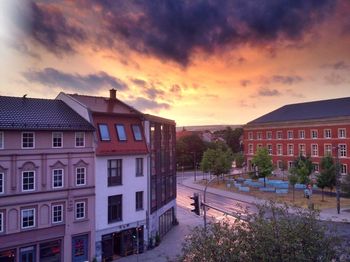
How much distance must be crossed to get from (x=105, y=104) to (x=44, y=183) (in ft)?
36.7

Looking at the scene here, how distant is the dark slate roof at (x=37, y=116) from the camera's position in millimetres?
26047

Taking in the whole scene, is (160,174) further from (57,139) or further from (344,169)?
(344,169)

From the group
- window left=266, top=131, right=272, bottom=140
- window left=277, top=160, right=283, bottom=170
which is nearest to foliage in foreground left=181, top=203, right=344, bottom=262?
window left=277, top=160, right=283, bottom=170

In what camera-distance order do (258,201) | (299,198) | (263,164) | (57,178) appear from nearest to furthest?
(57,178) → (258,201) → (299,198) → (263,164)

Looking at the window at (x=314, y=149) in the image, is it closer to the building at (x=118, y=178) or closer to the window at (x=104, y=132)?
the building at (x=118, y=178)

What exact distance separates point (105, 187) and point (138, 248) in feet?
22.4

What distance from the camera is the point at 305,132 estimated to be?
77.8 metres

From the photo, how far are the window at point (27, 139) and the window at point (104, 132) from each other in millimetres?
5794

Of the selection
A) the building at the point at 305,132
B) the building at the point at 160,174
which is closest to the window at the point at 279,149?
the building at the point at 305,132

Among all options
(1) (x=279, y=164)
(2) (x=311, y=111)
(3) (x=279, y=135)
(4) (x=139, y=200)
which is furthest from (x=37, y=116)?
(2) (x=311, y=111)

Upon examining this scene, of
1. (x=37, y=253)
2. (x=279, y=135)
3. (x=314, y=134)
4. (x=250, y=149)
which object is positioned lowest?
(x=37, y=253)

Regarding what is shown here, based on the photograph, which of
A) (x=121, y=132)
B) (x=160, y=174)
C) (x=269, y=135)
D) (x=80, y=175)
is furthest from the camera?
(x=269, y=135)

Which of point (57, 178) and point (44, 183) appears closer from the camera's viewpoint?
point (44, 183)

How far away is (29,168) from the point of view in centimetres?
2614
